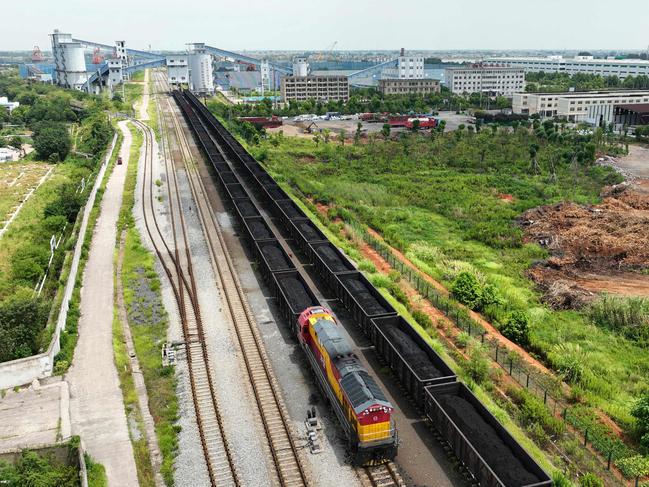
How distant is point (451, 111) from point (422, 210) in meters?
81.8

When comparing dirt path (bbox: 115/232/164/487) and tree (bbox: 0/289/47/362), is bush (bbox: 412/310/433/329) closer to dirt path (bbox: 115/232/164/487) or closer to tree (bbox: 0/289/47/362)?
dirt path (bbox: 115/232/164/487)

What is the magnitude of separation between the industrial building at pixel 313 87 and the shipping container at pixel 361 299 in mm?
112431

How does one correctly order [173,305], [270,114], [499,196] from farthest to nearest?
[270,114] → [499,196] → [173,305]

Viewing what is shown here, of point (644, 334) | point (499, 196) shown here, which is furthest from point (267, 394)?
point (499, 196)

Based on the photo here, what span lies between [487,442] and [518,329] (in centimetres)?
1021

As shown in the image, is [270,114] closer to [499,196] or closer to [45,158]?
[45,158]

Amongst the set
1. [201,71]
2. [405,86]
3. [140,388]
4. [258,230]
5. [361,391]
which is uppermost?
[201,71]

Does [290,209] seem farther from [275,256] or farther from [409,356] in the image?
[409,356]

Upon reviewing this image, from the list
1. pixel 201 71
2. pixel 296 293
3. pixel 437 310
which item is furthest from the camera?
pixel 201 71

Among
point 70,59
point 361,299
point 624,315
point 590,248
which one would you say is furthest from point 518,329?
point 70,59

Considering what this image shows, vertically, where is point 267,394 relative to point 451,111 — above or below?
below

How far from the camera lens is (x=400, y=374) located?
21.2 m

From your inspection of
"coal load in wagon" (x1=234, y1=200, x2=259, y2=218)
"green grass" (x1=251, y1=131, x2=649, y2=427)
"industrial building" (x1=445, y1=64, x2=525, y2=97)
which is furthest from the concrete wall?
"industrial building" (x1=445, y1=64, x2=525, y2=97)

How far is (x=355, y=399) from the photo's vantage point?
1688 cm
